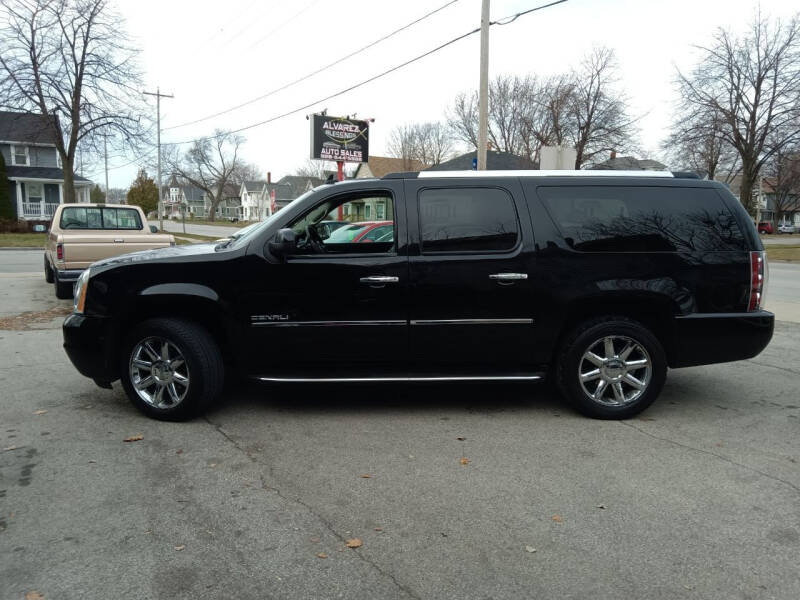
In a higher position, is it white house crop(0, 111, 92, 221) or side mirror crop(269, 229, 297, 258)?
white house crop(0, 111, 92, 221)

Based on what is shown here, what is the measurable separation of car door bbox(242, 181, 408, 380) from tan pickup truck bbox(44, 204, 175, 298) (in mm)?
6811

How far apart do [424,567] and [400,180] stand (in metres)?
2.99

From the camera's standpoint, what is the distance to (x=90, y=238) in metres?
10.1

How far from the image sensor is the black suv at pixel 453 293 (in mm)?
4590

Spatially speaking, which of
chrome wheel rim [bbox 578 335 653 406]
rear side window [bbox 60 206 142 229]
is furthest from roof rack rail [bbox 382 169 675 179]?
rear side window [bbox 60 206 142 229]

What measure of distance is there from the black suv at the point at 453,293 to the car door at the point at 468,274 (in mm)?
11

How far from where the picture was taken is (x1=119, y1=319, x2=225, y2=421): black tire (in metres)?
4.58

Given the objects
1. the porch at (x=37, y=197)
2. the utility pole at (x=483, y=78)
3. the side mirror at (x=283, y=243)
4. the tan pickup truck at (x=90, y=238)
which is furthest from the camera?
the porch at (x=37, y=197)

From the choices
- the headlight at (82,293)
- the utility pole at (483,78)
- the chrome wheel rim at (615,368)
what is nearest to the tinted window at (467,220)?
the chrome wheel rim at (615,368)

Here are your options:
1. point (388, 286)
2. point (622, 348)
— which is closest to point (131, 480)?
point (388, 286)

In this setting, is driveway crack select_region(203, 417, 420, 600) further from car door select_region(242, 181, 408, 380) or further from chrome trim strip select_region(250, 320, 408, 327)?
chrome trim strip select_region(250, 320, 408, 327)

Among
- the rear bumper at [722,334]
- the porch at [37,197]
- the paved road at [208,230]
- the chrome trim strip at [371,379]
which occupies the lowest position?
the chrome trim strip at [371,379]

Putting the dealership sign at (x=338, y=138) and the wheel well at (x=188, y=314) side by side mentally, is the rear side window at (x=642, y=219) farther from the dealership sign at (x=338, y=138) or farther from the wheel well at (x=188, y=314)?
the dealership sign at (x=338, y=138)

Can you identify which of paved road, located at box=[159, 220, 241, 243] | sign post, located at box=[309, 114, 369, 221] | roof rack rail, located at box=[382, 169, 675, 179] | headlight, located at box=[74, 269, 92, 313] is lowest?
headlight, located at box=[74, 269, 92, 313]
